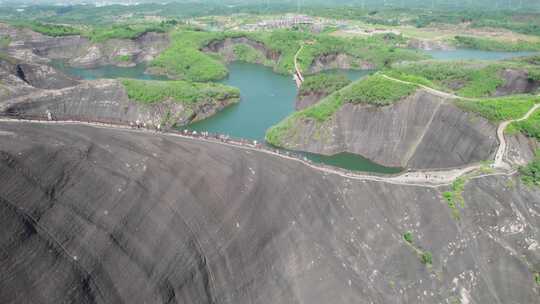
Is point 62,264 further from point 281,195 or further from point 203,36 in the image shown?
point 203,36

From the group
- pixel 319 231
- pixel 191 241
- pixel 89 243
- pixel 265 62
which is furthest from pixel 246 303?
pixel 265 62

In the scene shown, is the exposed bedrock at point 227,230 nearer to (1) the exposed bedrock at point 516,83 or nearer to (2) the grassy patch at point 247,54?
(1) the exposed bedrock at point 516,83

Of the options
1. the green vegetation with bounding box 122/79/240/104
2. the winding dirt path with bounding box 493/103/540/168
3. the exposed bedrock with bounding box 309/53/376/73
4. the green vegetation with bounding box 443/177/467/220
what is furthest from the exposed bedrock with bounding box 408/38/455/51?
the green vegetation with bounding box 443/177/467/220

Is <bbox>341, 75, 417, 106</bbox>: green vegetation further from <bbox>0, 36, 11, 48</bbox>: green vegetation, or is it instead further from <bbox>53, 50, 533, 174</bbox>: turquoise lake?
<bbox>0, 36, 11, 48</bbox>: green vegetation

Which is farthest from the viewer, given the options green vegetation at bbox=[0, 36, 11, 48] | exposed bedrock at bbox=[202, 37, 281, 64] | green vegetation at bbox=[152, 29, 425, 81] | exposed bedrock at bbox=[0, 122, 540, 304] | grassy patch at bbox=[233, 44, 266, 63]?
grassy patch at bbox=[233, 44, 266, 63]

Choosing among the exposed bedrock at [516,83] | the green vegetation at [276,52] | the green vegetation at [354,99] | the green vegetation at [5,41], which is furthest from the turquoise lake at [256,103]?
the exposed bedrock at [516,83]

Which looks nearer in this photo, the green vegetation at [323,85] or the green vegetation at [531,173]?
the green vegetation at [531,173]
